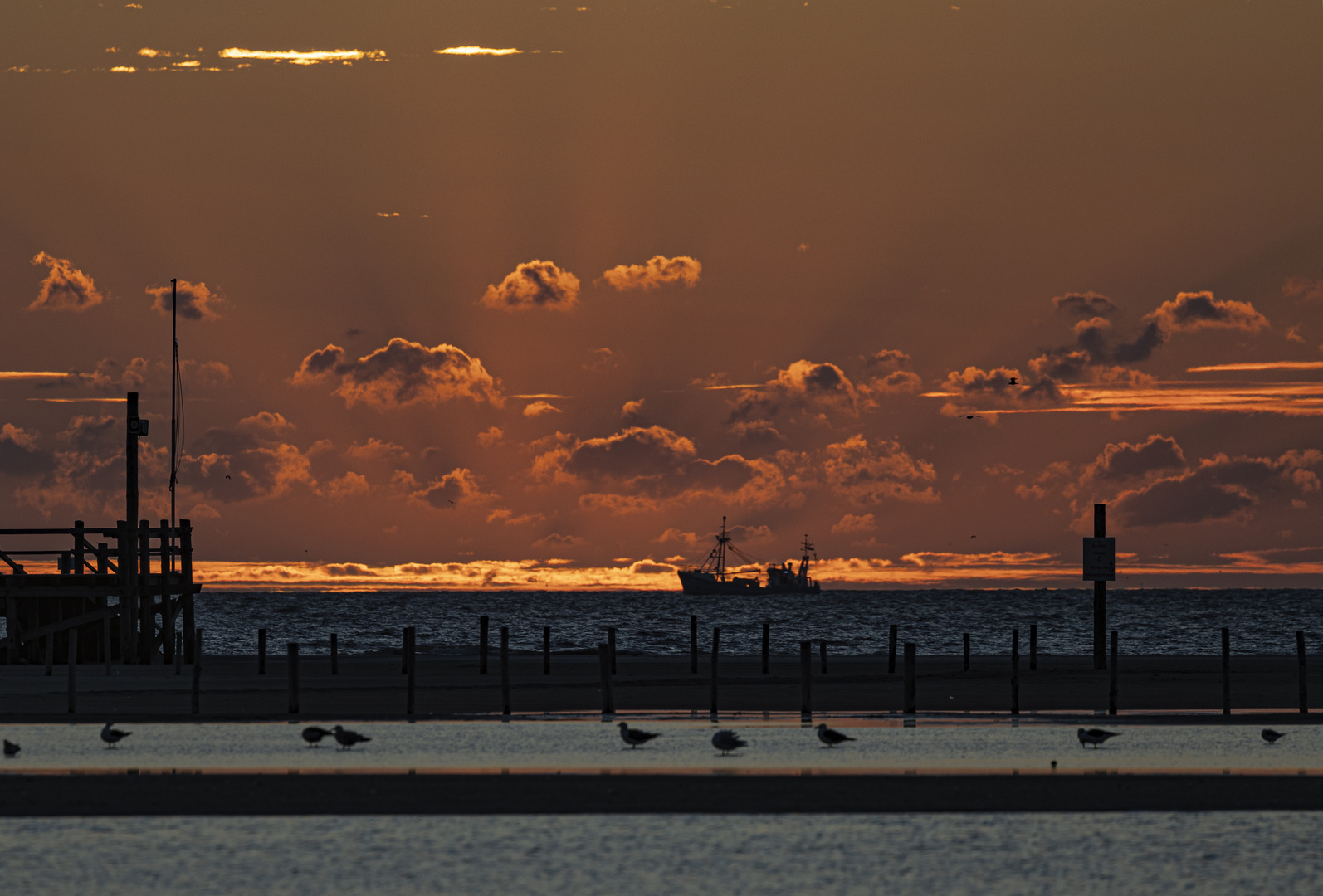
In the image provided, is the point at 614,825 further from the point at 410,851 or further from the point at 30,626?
the point at 30,626

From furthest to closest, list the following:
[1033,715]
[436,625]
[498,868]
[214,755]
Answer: [436,625], [1033,715], [214,755], [498,868]

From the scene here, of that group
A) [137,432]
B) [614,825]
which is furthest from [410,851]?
[137,432]

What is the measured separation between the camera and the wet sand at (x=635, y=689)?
38031 millimetres

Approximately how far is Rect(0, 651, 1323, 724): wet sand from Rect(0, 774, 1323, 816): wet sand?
12.2m

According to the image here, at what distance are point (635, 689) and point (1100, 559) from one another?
46.1 ft

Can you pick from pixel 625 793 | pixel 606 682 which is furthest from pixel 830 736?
pixel 606 682

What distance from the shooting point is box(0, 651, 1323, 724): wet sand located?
3803 centimetres

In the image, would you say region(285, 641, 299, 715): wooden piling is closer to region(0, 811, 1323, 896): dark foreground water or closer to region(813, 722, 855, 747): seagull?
region(813, 722, 855, 747): seagull

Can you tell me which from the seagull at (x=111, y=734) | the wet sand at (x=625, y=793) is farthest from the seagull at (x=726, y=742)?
the seagull at (x=111, y=734)

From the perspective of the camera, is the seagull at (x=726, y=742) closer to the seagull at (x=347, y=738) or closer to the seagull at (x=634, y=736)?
the seagull at (x=634, y=736)

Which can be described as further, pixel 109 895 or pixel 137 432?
pixel 137 432

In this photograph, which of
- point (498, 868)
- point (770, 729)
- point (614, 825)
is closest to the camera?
point (498, 868)

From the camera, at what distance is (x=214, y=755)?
26.7m

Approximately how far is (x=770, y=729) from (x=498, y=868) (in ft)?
54.9
